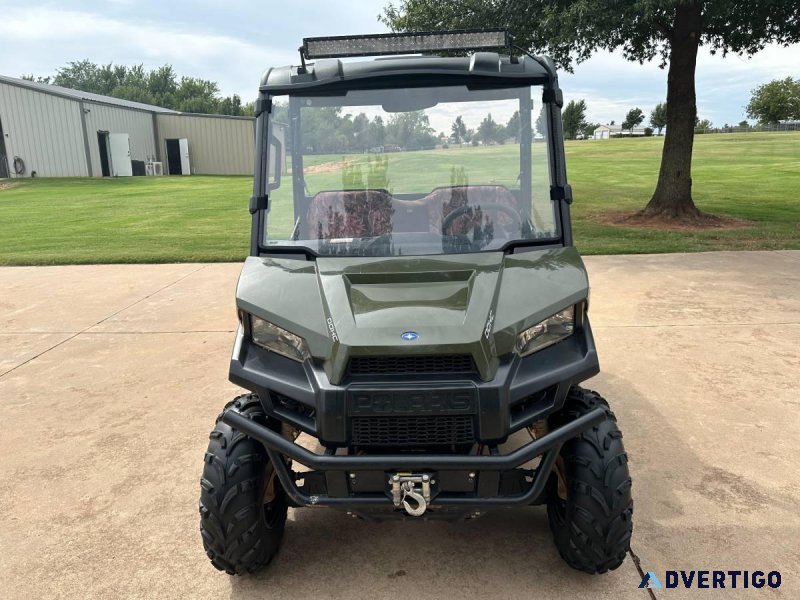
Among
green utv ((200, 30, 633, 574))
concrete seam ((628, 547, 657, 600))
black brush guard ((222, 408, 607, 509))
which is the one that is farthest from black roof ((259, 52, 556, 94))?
concrete seam ((628, 547, 657, 600))

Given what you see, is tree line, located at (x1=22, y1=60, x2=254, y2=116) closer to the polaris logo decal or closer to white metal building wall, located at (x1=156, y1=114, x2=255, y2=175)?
white metal building wall, located at (x1=156, y1=114, x2=255, y2=175)

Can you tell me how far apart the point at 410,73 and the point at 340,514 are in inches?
80.8

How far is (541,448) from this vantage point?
84.6 inches

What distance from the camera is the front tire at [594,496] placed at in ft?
7.56

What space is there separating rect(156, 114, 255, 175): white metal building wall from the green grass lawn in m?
6.62

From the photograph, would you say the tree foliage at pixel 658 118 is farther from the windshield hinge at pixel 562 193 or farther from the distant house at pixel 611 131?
the windshield hinge at pixel 562 193

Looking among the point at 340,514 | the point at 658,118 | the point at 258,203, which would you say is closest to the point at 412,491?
the point at 340,514

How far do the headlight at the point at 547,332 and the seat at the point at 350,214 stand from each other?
89 cm

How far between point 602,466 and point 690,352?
309cm

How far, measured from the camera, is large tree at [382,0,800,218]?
922cm

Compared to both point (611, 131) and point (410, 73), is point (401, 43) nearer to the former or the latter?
point (410, 73)

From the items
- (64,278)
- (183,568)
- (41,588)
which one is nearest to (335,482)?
(183,568)

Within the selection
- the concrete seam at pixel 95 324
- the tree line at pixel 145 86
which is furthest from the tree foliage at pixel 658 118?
the concrete seam at pixel 95 324

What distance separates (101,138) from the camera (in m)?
28.9
